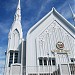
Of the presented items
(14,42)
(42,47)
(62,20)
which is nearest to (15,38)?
(14,42)

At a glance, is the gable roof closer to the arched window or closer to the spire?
the arched window

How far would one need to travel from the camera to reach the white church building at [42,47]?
26.8m

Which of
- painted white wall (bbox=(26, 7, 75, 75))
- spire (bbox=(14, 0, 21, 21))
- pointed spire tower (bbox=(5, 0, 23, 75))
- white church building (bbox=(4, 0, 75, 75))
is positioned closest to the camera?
white church building (bbox=(4, 0, 75, 75))

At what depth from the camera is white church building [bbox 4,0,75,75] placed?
26.8 m

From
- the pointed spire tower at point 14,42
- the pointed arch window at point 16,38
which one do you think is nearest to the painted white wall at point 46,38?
the pointed spire tower at point 14,42

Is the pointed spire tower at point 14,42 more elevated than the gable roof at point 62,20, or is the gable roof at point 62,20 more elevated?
the gable roof at point 62,20

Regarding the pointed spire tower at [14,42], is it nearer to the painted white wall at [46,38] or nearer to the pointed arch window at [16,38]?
the pointed arch window at [16,38]

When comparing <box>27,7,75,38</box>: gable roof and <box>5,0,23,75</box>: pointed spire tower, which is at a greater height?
<box>27,7,75,38</box>: gable roof

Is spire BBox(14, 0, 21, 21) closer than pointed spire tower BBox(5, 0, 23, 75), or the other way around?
pointed spire tower BBox(5, 0, 23, 75)

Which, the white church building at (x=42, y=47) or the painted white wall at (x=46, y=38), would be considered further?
the painted white wall at (x=46, y=38)

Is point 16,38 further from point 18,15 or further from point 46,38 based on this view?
point 18,15

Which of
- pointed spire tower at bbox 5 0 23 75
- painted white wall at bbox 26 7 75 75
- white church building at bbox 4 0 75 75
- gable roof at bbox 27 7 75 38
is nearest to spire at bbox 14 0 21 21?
pointed spire tower at bbox 5 0 23 75

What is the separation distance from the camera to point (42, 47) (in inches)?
1133

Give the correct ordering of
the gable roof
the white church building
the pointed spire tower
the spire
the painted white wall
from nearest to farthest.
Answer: the white church building
the painted white wall
the pointed spire tower
the gable roof
the spire
